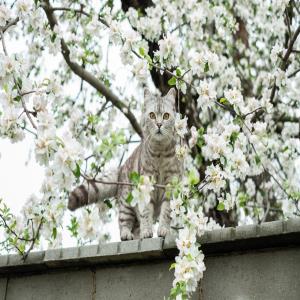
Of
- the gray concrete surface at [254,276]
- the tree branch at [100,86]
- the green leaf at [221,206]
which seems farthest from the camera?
the tree branch at [100,86]

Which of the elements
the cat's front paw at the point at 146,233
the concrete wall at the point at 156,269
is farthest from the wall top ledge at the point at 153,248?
the cat's front paw at the point at 146,233

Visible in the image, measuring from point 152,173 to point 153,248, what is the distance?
118 cm

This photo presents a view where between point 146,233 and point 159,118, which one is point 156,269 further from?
point 159,118

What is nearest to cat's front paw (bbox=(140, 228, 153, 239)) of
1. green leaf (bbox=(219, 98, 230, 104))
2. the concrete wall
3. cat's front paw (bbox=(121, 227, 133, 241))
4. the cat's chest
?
cat's front paw (bbox=(121, 227, 133, 241))

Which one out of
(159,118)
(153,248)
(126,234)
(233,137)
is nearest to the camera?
(153,248)

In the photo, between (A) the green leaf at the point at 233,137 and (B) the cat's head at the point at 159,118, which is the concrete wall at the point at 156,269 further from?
(B) the cat's head at the point at 159,118

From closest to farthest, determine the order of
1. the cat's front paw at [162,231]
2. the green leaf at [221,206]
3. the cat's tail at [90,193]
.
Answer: the green leaf at [221,206] < the cat's front paw at [162,231] < the cat's tail at [90,193]

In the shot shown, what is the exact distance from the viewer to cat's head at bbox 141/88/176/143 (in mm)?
4965

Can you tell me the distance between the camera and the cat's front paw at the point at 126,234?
4.83m

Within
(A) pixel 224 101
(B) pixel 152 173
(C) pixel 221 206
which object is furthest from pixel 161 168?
(C) pixel 221 206

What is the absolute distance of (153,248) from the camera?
12.5 ft

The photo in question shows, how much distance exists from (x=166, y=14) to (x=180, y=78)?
3.18 meters

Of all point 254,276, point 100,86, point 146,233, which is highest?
point 100,86

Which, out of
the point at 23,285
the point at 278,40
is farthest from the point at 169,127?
the point at 278,40
